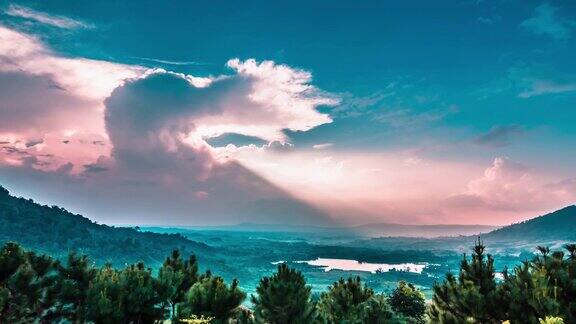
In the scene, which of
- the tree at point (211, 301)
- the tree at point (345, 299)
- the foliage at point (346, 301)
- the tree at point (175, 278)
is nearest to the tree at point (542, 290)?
the foliage at point (346, 301)

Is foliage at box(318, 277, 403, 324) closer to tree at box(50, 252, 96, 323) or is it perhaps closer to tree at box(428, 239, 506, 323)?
tree at box(428, 239, 506, 323)

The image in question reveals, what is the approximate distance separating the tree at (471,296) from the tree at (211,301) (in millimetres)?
16535

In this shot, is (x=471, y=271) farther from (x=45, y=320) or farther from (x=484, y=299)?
(x=45, y=320)

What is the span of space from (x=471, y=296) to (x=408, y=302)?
36.5 metres

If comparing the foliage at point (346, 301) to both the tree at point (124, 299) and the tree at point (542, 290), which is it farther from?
the tree at point (124, 299)

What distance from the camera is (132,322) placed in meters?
39.9

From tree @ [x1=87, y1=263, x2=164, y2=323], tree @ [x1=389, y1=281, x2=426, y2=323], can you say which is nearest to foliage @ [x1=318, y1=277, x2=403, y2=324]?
tree @ [x1=87, y1=263, x2=164, y2=323]

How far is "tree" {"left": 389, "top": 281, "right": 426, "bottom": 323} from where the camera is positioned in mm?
61672

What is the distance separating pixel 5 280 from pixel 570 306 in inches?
1656

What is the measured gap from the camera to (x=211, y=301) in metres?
37.2

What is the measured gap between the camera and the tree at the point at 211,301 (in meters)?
37.0

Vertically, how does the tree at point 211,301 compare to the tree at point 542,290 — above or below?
below

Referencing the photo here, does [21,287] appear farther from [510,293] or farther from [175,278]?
[510,293]

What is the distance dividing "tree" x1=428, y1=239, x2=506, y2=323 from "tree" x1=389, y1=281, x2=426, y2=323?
32249mm
